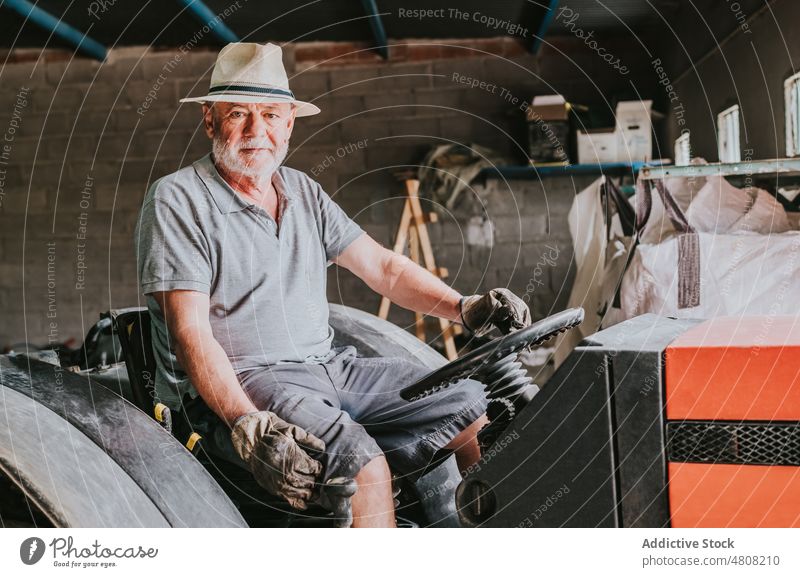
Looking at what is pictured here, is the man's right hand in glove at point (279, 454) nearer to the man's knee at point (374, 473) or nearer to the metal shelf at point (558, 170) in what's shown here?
the man's knee at point (374, 473)

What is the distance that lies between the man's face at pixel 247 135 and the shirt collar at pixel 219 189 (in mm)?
23

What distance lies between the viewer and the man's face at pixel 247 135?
140 centimetres

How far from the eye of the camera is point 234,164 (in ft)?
4.61

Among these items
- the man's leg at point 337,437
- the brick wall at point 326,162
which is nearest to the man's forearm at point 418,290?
the man's leg at point 337,437

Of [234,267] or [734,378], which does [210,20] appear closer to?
[234,267]

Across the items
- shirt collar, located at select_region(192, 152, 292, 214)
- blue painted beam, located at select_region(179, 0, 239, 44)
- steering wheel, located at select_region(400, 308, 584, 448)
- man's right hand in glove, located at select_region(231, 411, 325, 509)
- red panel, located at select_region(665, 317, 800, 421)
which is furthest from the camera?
blue painted beam, located at select_region(179, 0, 239, 44)

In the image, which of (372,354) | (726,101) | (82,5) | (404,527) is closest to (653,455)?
(404,527)

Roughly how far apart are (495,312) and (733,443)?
0.53 metres

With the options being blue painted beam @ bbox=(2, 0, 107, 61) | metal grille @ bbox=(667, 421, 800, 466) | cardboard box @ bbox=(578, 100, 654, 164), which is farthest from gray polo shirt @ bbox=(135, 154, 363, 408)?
cardboard box @ bbox=(578, 100, 654, 164)

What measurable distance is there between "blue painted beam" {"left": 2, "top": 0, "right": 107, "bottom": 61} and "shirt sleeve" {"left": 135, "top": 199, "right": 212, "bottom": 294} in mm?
1085

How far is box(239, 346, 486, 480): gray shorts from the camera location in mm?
1204

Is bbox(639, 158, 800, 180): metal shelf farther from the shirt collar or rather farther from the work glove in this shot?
the shirt collar

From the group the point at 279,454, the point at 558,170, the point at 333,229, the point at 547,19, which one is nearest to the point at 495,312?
the point at 333,229
